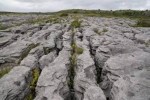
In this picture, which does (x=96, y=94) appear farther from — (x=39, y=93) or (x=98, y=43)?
(x=98, y=43)

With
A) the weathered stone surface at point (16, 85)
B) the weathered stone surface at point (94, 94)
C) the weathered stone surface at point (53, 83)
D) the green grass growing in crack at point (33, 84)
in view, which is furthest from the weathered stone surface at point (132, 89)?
the weathered stone surface at point (16, 85)

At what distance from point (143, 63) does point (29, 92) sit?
1223cm

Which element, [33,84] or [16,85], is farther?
[33,84]

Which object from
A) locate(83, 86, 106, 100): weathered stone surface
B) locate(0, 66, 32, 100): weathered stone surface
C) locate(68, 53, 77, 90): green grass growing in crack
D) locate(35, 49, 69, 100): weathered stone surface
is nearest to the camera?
locate(83, 86, 106, 100): weathered stone surface

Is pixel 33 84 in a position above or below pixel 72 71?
below

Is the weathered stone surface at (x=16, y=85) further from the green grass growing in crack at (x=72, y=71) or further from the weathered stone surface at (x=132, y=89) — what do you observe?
the weathered stone surface at (x=132, y=89)

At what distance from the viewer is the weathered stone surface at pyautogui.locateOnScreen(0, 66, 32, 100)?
16.8 metres

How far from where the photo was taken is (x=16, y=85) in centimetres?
1805

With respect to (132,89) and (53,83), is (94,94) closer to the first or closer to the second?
(132,89)

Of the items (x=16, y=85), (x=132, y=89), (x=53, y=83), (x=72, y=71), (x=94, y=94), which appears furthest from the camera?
(x=72, y=71)

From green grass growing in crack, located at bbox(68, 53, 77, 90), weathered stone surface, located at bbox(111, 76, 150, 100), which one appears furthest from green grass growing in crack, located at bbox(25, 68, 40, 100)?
weathered stone surface, located at bbox(111, 76, 150, 100)

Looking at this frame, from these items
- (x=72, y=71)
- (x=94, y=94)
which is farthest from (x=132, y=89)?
(x=72, y=71)

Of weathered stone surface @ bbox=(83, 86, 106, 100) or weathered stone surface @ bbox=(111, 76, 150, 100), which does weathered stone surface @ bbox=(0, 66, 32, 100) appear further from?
weathered stone surface @ bbox=(111, 76, 150, 100)

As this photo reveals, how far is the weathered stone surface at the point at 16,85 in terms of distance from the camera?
662 inches
